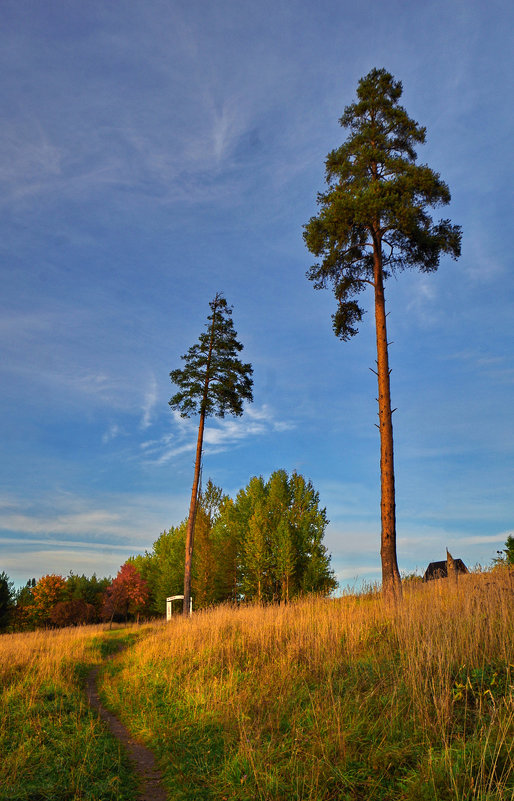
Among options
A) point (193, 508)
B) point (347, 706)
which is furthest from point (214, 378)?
point (347, 706)

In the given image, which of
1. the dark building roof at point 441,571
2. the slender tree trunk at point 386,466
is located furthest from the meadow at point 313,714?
the dark building roof at point 441,571

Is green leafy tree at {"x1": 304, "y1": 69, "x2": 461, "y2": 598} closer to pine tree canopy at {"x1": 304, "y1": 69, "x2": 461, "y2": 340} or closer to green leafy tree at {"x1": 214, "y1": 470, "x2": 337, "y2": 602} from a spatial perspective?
pine tree canopy at {"x1": 304, "y1": 69, "x2": 461, "y2": 340}

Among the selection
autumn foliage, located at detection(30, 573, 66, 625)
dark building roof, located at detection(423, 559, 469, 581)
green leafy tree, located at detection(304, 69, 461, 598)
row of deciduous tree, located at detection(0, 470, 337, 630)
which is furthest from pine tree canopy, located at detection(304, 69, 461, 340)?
autumn foliage, located at detection(30, 573, 66, 625)

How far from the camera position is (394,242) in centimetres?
1489

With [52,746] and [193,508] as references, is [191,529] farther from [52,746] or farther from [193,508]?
[52,746]

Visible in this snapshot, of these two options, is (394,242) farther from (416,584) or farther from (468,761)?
(468,761)

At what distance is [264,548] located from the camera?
117 feet

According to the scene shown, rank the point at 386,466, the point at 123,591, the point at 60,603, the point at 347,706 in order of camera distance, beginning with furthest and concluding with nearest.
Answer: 1. the point at 60,603
2. the point at 123,591
3. the point at 386,466
4. the point at 347,706

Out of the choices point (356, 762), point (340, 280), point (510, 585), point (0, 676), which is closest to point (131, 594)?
point (0, 676)

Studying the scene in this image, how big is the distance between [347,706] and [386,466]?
8.10 m

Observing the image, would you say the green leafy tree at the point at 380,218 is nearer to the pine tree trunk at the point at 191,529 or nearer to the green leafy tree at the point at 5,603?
the pine tree trunk at the point at 191,529

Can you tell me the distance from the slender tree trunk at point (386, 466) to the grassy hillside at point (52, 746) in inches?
278

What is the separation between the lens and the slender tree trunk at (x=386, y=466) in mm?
12016

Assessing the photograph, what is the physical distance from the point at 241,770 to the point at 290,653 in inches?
123
